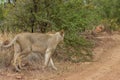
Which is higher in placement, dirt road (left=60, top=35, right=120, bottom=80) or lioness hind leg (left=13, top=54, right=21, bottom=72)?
lioness hind leg (left=13, top=54, right=21, bottom=72)

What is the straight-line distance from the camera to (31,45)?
10.5 m

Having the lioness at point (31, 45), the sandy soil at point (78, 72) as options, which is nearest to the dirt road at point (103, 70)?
the sandy soil at point (78, 72)

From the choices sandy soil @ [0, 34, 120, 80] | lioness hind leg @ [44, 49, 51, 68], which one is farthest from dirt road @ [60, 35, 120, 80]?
lioness hind leg @ [44, 49, 51, 68]

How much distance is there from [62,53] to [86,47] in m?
1.09

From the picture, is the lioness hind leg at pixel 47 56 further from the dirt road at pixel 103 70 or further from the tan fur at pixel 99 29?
the tan fur at pixel 99 29

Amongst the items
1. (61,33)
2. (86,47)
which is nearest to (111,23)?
(86,47)

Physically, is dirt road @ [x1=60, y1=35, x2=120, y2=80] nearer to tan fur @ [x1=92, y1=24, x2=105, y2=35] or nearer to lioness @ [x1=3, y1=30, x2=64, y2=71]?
lioness @ [x1=3, y1=30, x2=64, y2=71]

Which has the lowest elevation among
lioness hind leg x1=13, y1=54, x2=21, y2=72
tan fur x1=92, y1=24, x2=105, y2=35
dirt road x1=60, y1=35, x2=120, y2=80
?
dirt road x1=60, y1=35, x2=120, y2=80

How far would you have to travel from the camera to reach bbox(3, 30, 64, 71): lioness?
10359 mm

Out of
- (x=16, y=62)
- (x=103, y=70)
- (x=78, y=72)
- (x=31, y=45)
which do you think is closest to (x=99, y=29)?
(x=103, y=70)

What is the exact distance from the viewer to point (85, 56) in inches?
511

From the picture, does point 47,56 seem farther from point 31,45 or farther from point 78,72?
point 78,72

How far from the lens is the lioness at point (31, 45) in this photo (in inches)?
408

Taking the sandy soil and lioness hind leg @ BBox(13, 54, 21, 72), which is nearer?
the sandy soil
